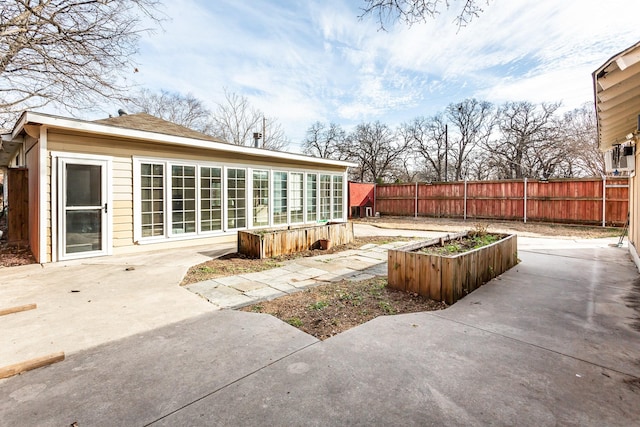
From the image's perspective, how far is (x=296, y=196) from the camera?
952 centimetres

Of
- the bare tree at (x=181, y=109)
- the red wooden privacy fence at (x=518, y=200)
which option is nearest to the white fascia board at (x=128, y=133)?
the red wooden privacy fence at (x=518, y=200)

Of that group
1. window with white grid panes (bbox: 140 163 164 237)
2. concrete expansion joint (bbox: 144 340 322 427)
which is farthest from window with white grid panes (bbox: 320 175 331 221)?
concrete expansion joint (bbox: 144 340 322 427)

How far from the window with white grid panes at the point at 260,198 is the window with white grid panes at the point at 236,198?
32 centimetres

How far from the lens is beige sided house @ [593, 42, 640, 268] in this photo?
102 inches

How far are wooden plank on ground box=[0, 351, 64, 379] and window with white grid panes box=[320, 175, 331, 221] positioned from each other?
847 cm

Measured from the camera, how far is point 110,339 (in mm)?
2541

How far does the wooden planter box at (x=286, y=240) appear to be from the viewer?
5848 mm

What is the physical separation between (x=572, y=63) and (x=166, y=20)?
380 inches

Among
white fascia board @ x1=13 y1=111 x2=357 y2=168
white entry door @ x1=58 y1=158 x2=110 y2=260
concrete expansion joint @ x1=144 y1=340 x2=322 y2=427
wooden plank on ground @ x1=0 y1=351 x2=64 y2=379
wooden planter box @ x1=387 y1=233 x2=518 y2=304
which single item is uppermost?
white fascia board @ x1=13 y1=111 x2=357 y2=168

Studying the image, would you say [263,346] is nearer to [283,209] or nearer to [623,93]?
[623,93]

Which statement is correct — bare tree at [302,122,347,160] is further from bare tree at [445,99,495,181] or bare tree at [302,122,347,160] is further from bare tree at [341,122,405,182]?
bare tree at [445,99,495,181]

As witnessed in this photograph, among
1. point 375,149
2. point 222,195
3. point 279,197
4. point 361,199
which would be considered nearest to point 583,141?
point 375,149

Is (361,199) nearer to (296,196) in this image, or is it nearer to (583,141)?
(296,196)

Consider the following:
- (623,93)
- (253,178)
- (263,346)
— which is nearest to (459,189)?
(253,178)
